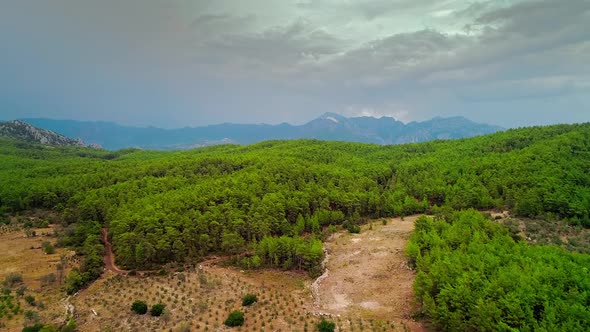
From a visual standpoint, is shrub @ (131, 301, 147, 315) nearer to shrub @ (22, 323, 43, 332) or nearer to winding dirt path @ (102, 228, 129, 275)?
shrub @ (22, 323, 43, 332)

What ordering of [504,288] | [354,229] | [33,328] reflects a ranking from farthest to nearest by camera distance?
[354,229]
[33,328]
[504,288]

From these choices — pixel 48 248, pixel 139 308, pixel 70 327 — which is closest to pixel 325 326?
pixel 139 308

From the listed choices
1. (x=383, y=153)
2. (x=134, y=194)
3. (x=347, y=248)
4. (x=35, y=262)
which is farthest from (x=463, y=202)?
(x=35, y=262)

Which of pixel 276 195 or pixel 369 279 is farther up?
pixel 276 195

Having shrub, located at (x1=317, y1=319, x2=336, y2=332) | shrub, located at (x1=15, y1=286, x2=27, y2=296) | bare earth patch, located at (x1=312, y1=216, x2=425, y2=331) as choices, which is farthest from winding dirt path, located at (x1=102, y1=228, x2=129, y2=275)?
shrub, located at (x1=317, y1=319, x2=336, y2=332)

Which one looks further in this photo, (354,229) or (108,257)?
(354,229)

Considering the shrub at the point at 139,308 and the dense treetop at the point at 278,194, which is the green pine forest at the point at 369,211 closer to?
the dense treetop at the point at 278,194

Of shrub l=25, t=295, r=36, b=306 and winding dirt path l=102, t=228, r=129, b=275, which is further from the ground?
shrub l=25, t=295, r=36, b=306

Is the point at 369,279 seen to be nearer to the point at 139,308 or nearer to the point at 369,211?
Answer: the point at 139,308
